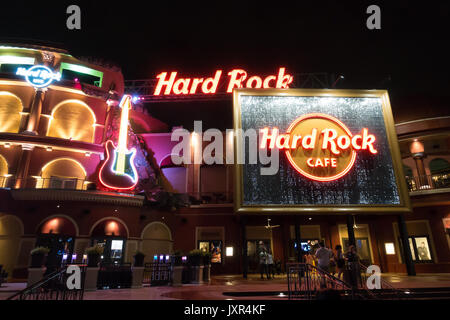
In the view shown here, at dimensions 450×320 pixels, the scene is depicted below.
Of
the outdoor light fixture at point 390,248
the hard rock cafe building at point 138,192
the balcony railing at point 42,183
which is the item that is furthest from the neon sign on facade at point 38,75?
the outdoor light fixture at point 390,248

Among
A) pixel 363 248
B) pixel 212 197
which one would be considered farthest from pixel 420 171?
pixel 212 197

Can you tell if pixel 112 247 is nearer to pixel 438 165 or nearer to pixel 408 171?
pixel 408 171

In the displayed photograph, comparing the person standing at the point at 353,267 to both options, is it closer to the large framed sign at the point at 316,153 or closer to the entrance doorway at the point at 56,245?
the large framed sign at the point at 316,153

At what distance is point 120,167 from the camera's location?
19000 mm

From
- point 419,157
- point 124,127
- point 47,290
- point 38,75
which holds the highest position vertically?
point 38,75

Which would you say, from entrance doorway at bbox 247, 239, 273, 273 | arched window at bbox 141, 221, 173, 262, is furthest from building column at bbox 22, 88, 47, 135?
entrance doorway at bbox 247, 239, 273, 273

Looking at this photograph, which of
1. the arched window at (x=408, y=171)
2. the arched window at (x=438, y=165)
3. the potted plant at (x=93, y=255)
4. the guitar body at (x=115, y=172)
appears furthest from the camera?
the arched window at (x=408, y=171)

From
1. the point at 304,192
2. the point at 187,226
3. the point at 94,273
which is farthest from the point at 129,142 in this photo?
the point at 304,192

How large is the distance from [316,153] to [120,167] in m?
12.4

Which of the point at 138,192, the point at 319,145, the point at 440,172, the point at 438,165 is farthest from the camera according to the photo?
the point at 438,165

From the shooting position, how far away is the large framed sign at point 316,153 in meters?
16.6

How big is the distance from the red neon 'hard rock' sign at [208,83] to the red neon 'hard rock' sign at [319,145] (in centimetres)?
481

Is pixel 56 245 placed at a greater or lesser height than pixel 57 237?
lesser

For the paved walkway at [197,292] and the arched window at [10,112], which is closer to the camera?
the paved walkway at [197,292]
